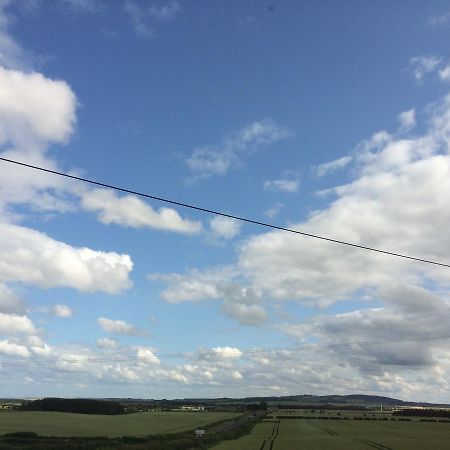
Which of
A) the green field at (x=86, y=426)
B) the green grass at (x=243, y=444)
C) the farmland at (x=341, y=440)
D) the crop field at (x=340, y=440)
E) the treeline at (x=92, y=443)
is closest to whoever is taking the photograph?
the treeline at (x=92, y=443)

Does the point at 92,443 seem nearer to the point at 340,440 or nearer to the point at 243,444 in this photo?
the point at 243,444

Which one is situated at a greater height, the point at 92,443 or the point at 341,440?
the point at 92,443

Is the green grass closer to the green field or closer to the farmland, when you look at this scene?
the farmland

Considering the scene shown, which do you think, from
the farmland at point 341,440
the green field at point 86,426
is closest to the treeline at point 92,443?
the farmland at point 341,440

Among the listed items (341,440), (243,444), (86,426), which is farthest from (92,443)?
(86,426)

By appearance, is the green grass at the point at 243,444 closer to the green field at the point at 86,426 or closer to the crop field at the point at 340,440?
the crop field at the point at 340,440

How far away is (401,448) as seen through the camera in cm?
7356

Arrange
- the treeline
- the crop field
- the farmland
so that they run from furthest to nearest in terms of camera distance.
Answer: the farmland < the crop field < the treeline

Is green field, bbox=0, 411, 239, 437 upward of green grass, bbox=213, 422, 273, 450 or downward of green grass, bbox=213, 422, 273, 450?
downward

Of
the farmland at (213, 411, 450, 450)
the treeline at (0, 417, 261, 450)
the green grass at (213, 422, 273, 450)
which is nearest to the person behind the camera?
the treeline at (0, 417, 261, 450)

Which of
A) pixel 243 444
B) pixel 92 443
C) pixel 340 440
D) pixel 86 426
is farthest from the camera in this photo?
pixel 86 426

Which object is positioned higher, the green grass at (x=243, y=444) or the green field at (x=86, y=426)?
the green grass at (x=243, y=444)

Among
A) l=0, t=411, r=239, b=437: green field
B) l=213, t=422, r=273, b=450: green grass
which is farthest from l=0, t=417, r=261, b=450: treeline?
l=0, t=411, r=239, b=437: green field

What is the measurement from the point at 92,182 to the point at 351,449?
62045 millimetres
